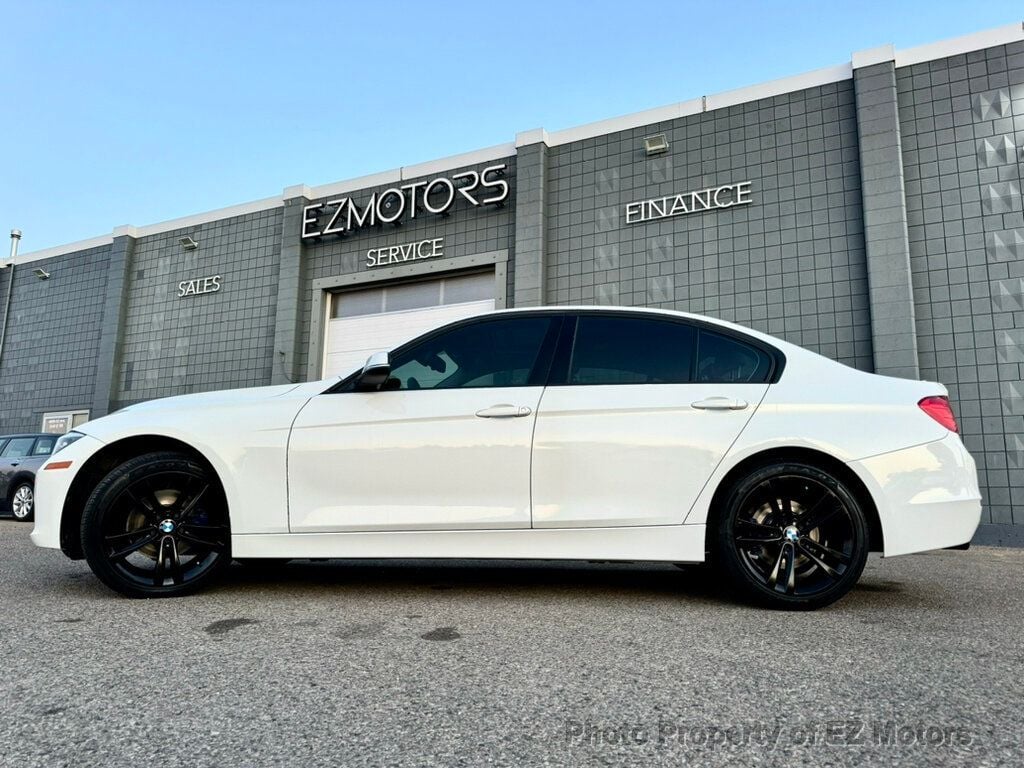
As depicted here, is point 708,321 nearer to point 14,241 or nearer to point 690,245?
point 690,245

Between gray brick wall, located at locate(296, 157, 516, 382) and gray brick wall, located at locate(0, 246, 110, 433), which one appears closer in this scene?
gray brick wall, located at locate(296, 157, 516, 382)

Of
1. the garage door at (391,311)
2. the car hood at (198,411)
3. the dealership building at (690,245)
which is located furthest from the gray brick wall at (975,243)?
the car hood at (198,411)

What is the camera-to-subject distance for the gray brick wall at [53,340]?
17.1 metres

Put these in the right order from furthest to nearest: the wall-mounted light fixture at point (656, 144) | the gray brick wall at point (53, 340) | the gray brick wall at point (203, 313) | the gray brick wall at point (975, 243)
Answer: the gray brick wall at point (53, 340) < the gray brick wall at point (203, 313) < the wall-mounted light fixture at point (656, 144) < the gray brick wall at point (975, 243)

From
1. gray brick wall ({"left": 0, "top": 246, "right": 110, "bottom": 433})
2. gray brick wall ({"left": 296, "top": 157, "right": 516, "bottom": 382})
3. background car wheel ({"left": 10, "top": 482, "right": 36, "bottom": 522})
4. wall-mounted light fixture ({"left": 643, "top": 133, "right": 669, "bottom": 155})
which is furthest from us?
gray brick wall ({"left": 0, "top": 246, "right": 110, "bottom": 433})

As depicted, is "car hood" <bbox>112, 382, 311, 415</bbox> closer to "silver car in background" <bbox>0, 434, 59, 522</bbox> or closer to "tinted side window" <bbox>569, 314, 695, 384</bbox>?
"tinted side window" <bbox>569, 314, 695, 384</bbox>

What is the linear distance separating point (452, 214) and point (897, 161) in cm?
758

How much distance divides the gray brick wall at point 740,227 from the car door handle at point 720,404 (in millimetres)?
7392

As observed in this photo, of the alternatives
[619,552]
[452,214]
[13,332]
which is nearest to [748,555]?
[619,552]

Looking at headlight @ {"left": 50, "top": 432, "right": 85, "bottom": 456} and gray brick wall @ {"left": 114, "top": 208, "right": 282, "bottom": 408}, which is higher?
gray brick wall @ {"left": 114, "top": 208, "right": 282, "bottom": 408}

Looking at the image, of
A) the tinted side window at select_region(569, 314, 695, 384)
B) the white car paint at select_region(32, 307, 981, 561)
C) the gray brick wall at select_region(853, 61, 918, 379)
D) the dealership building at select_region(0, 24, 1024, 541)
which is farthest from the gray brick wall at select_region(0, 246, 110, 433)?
the gray brick wall at select_region(853, 61, 918, 379)

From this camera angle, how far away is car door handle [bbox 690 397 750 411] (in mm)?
3191

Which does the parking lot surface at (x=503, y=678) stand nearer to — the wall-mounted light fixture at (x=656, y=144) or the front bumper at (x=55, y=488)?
the front bumper at (x=55, y=488)

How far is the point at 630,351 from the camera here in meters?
3.43
